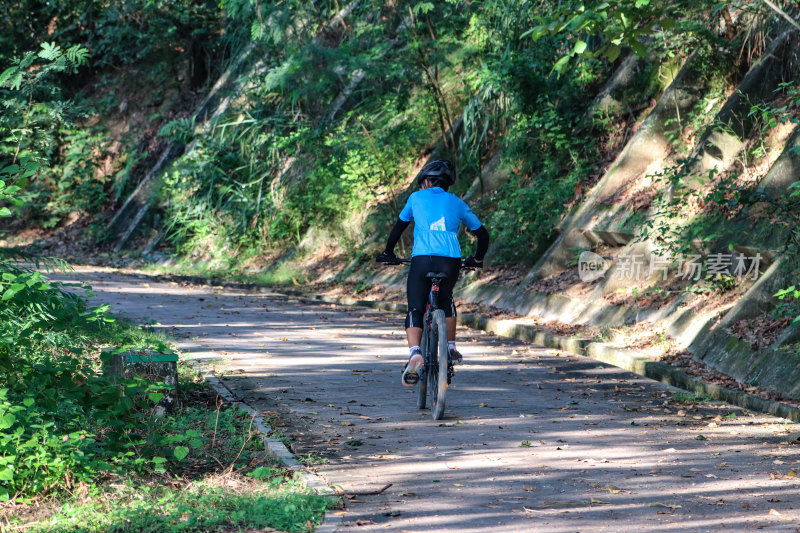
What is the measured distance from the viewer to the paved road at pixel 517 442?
555 cm

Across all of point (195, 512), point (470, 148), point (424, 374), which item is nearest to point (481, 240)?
point (424, 374)

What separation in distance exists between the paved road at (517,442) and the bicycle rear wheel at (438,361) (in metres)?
0.17

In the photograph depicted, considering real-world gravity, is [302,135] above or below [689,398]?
above

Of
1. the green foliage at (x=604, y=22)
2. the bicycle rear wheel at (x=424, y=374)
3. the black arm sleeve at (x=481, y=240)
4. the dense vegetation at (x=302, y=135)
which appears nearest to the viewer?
the dense vegetation at (x=302, y=135)

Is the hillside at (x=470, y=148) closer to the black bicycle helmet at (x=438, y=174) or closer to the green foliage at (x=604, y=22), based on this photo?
the green foliage at (x=604, y=22)

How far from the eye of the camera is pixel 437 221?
8430mm

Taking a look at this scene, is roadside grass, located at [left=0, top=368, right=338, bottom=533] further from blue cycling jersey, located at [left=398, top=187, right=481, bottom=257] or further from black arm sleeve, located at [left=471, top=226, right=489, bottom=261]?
black arm sleeve, located at [left=471, top=226, right=489, bottom=261]

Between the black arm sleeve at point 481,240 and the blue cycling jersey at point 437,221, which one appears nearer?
the blue cycling jersey at point 437,221

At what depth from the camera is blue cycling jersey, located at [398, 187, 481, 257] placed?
8.41 meters

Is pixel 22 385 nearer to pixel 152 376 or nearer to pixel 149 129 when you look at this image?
pixel 152 376

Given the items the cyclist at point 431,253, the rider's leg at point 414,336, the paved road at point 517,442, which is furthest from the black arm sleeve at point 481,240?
the paved road at point 517,442

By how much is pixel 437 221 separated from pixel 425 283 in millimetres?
582

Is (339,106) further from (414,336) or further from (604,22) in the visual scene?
(414,336)

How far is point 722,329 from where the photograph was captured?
1064 centimetres
